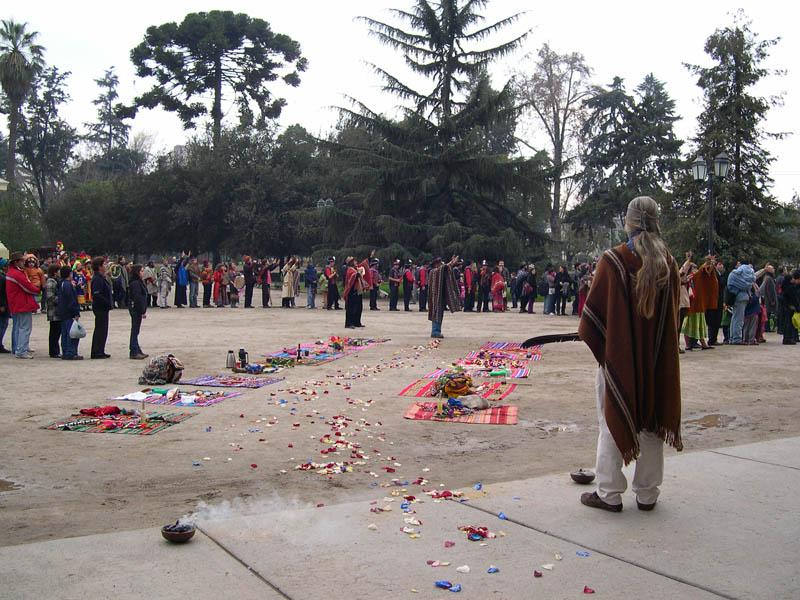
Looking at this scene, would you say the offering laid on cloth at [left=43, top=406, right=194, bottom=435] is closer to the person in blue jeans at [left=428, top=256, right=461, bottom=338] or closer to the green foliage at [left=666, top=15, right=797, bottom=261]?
the person in blue jeans at [left=428, top=256, right=461, bottom=338]

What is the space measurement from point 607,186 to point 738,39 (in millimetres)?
17831

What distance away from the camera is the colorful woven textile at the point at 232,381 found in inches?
429

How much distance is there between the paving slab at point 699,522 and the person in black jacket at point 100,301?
10092 mm

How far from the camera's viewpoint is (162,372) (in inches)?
429

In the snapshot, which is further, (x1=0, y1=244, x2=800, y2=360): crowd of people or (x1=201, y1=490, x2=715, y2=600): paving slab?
(x1=0, y1=244, x2=800, y2=360): crowd of people

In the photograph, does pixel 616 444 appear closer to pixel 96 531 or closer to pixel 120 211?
pixel 96 531

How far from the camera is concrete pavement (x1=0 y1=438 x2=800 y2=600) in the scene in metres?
3.79

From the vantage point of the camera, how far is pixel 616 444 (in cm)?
491

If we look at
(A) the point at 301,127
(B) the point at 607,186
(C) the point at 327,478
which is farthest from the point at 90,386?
(A) the point at 301,127

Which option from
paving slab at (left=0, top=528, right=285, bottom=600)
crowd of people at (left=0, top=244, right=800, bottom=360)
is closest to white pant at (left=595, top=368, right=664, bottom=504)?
crowd of people at (left=0, top=244, right=800, bottom=360)

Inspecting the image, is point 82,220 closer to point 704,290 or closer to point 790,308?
point 704,290

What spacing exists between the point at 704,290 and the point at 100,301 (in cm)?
1204

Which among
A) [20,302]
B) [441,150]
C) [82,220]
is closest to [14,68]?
[82,220]

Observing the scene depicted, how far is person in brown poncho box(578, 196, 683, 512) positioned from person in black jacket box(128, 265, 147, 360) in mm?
10462
